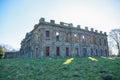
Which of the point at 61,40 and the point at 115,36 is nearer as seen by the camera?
the point at 61,40

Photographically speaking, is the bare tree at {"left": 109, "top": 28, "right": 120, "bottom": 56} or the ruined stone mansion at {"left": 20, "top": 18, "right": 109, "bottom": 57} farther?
the bare tree at {"left": 109, "top": 28, "right": 120, "bottom": 56}

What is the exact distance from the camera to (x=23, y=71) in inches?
509

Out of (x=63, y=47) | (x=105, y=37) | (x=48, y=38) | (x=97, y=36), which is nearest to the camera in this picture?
(x=48, y=38)

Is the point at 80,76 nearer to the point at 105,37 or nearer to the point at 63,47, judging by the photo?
the point at 63,47

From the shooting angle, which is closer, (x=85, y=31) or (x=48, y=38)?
(x=48, y=38)

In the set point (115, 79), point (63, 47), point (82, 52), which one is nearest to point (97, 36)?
point (82, 52)

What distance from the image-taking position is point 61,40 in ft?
96.8

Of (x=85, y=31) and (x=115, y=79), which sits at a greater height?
(x=85, y=31)

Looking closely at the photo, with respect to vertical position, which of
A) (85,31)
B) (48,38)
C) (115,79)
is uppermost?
(85,31)

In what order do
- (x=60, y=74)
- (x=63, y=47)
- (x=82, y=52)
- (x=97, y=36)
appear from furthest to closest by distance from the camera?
(x=97, y=36)
(x=82, y=52)
(x=63, y=47)
(x=60, y=74)

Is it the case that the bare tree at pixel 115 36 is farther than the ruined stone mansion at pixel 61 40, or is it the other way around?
the bare tree at pixel 115 36

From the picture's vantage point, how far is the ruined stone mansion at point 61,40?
2731 centimetres

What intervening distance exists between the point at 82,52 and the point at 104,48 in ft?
37.4

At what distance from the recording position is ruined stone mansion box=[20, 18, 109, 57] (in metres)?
27.3
